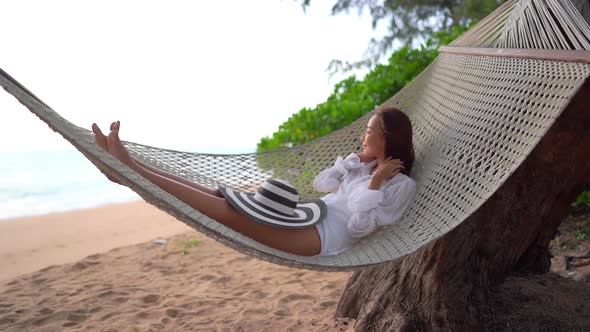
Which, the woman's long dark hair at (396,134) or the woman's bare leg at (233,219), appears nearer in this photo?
the woman's bare leg at (233,219)

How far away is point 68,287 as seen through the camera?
9.21ft

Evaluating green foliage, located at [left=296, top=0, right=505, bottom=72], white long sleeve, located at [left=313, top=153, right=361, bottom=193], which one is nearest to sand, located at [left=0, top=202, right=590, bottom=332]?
white long sleeve, located at [left=313, top=153, right=361, bottom=193]

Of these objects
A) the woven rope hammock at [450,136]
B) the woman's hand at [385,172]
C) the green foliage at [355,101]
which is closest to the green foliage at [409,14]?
the green foliage at [355,101]

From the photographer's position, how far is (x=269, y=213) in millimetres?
1775

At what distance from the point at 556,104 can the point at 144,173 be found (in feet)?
4.13

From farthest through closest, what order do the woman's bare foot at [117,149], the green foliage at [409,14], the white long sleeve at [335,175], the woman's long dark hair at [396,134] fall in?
the green foliage at [409,14]
the white long sleeve at [335,175]
the woman's long dark hair at [396,134]
the woman's bare foot at [117,149]

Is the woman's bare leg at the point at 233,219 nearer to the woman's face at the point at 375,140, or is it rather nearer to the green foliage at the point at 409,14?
the woman's face at the point at 375,140

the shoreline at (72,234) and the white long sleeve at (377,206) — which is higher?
the white long sleeve at (377,206)

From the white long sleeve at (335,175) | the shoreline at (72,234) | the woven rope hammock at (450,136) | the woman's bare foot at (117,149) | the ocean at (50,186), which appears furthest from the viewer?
the ocean at (50,186)

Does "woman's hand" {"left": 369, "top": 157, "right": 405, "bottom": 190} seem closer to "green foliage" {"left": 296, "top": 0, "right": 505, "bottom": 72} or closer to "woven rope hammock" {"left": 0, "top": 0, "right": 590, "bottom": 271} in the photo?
"woven rope hammock" {"left": 0, "top": 0, "right": 590, "bottom": 271}

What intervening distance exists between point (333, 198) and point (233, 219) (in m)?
0.44

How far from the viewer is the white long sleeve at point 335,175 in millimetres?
2062

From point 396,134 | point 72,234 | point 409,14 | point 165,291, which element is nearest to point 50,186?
point 72,234

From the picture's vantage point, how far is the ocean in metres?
8.30
